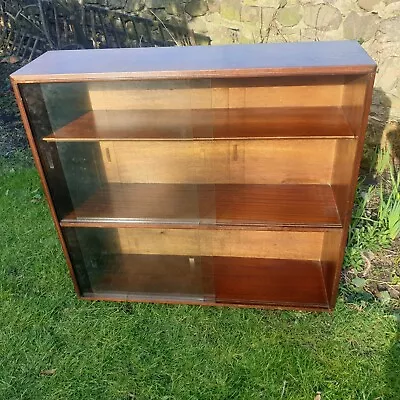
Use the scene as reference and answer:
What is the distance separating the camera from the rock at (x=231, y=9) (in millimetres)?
3586

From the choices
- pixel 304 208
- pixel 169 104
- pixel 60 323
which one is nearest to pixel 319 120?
pixel 304 208

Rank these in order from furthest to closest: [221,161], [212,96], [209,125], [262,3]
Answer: [262,3] < [221,161] < [212,96] < [209,125]

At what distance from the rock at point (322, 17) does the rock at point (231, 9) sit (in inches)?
22.9

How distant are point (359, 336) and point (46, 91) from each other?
1891 millimetres

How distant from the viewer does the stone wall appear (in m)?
3.09

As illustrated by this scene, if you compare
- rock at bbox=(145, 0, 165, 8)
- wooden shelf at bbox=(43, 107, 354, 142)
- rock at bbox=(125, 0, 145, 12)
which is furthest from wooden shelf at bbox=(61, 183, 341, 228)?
rock at bbox=(125, 0, 145, 12)

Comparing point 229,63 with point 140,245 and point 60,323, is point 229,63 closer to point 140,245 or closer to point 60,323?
point 140,245

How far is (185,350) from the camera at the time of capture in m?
2.16

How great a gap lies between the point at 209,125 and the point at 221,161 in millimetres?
377

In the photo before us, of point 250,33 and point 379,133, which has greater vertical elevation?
Answer: point 250,33

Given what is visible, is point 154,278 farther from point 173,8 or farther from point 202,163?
point 173,8

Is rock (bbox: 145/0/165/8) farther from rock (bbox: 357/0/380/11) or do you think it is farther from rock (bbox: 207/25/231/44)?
rock (bbox: 357/0/380/11)

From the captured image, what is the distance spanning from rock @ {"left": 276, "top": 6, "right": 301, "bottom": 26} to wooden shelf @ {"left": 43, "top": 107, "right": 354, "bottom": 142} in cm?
167

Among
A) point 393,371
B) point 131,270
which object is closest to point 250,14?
point 131,270
